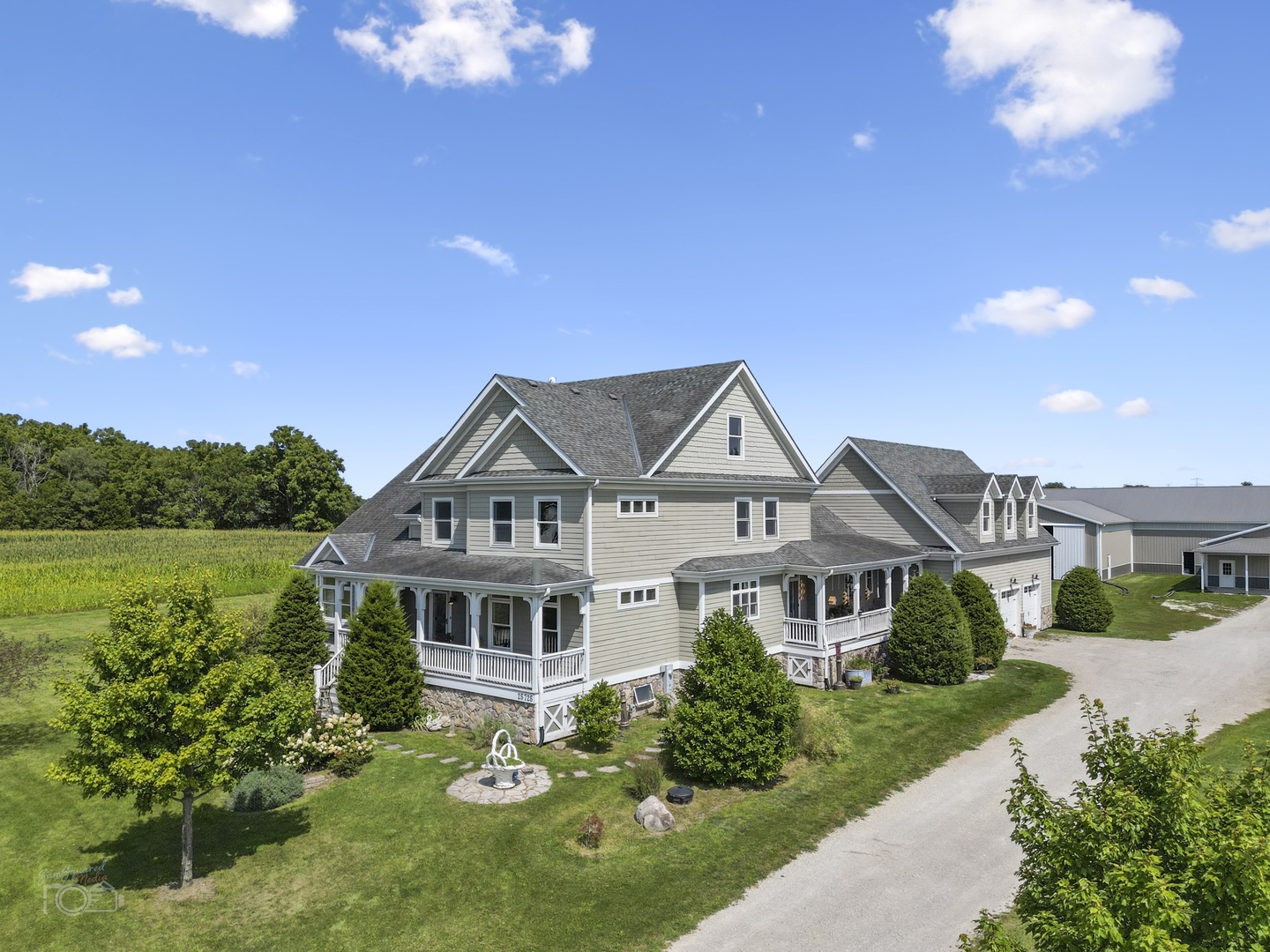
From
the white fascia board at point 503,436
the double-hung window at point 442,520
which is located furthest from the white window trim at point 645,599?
the double-hung window at point 442,520

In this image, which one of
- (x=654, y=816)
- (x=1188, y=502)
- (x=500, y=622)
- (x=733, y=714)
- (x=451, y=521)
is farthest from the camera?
(x=1188, y=502)

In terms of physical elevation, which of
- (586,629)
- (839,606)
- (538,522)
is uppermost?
(538,522)

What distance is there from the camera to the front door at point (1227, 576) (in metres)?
52.8

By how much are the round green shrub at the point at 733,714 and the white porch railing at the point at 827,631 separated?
8721 millimetres

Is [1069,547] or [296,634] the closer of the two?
[296,634]

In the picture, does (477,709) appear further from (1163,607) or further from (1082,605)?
(1163,607)

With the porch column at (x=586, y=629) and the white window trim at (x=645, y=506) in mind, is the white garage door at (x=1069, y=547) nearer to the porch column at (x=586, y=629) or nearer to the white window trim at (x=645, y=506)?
the white window trim at (x=645, y=506)

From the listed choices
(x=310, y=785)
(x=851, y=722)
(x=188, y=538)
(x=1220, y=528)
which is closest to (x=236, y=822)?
(x=310, y=785)

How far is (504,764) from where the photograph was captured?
18.1m

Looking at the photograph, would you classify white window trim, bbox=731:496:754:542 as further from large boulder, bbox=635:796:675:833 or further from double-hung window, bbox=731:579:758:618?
large boulder, bbox=635:796:675:833

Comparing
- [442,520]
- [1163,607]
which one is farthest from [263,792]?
[1163,607]

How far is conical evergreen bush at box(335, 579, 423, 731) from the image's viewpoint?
2158 centimetres

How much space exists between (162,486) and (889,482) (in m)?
97.9

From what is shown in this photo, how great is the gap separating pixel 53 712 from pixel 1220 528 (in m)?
73.9
